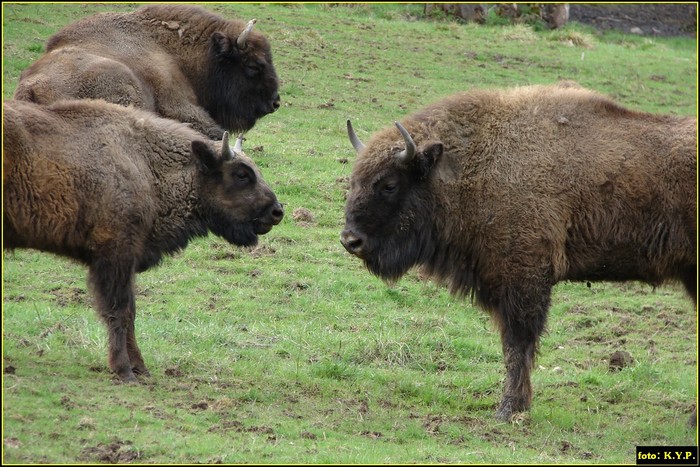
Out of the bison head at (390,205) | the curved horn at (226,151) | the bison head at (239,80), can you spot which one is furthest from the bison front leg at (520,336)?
the bison head at (239,80)

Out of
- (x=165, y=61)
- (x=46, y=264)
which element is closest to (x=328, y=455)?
(x=46, y=264)

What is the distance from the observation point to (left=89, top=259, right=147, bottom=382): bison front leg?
25.5 ft

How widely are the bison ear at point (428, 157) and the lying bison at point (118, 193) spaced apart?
128 centimetres

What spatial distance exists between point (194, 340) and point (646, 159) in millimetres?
4009

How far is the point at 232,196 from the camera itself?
28.3ft

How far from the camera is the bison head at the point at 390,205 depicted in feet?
27.5

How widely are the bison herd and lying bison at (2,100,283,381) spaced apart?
1 centimetres

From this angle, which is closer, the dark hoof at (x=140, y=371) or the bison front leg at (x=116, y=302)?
the bison front leg at (x=116, y=302)

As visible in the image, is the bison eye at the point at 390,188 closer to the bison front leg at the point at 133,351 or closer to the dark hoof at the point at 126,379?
the bison front leg at the point at 133,351

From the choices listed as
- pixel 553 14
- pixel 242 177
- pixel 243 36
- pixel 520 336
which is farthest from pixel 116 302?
pixel 553 14

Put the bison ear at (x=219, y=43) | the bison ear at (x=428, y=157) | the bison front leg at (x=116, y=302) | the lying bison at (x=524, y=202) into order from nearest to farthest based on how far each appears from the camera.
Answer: the bison front leg at (x=116, y=302), the lying bison at (x=524, y=202), the bison ear at (x=428, y=157), the bison ear at (x=219, y=43)

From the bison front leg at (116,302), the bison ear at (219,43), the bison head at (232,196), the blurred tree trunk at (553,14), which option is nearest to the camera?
the bison front leg at (116,302)

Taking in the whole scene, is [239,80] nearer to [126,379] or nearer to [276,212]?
[276,212]

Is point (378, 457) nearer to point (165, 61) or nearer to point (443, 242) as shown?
point (443, 242)
